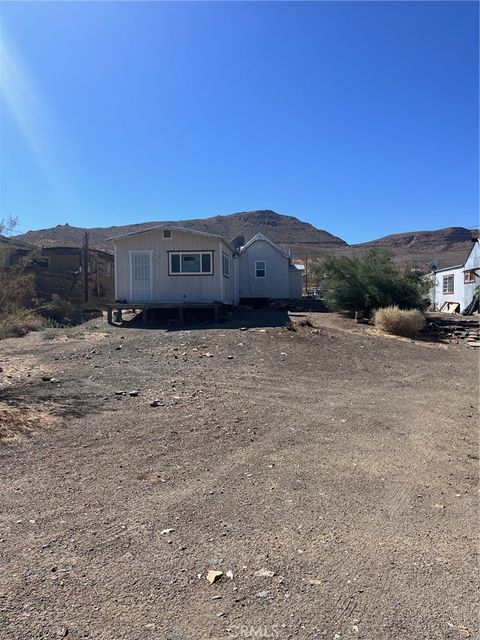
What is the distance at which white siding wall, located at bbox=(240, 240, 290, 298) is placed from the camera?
1124 inches

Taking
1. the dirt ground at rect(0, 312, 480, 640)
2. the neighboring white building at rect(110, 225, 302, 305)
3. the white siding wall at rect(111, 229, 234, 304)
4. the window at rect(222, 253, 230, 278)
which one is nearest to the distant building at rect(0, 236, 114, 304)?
the neighboring white building at rect(110, 225, 302, 305)

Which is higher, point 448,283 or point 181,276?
point 448,283

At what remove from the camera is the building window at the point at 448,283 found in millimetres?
31239

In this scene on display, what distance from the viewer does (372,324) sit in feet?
62.0

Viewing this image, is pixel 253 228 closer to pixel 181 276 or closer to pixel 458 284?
pixel 458 284

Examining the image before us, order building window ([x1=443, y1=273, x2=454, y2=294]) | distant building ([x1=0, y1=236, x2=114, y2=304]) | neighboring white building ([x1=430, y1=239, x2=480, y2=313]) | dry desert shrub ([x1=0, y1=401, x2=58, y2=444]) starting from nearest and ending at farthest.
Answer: dry desert shrub ([x1=0, y1=401, x2=58, y2=444]) < neighboring white building ([x1=430, y1=239, x2=480, y2=313]) < distant building ([x1=0, y1=236, x2=114, y2=304]) < building window ([x1=443, y1=273, x2=454, y2=294])

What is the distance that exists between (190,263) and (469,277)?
16719mm

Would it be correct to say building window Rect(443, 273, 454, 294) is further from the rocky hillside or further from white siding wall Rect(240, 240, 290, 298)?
the rocky hillside

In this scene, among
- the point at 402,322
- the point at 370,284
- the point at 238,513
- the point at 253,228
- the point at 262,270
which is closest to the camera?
the point at 238,513

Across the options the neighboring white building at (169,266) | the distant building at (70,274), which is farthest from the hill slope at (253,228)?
the neighboring white building at (169,266)

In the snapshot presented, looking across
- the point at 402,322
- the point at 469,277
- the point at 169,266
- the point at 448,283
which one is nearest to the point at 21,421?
the point at 402,322

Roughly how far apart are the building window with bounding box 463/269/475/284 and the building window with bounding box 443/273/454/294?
102 inches

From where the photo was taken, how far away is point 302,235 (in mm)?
106750

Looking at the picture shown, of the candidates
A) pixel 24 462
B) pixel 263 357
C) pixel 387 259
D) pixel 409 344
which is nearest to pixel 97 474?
pixel 24 462
